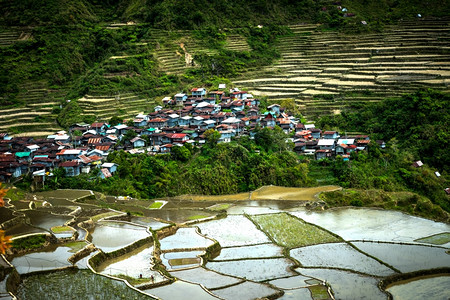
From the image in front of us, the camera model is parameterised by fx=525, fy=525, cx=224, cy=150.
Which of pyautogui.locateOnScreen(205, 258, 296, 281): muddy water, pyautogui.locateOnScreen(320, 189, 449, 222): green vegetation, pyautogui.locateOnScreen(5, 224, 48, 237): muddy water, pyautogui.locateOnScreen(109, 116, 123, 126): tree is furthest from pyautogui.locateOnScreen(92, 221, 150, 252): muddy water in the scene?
pyautogui.locateOnScreen(109, 116, 123, 126): tree

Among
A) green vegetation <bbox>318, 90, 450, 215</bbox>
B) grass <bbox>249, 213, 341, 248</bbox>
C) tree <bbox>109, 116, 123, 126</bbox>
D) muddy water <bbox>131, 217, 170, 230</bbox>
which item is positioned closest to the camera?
grass <bbox>249, 213, 341, 248</bbox>

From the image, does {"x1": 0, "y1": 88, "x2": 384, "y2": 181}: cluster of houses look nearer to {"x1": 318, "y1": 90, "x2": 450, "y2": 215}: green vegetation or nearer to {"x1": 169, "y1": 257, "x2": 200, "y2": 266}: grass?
{"x1": 318, "y1": 90, "x2": 450, "y2": 215}: green vegetation

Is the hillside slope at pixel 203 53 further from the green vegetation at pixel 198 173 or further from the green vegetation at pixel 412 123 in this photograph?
the green vegetation at pixel 198 173

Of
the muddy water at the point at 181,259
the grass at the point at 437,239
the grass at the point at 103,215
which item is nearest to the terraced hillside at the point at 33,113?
the grass at the point at 103,215

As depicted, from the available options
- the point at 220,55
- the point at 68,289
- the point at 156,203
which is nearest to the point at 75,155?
the point at 156,203

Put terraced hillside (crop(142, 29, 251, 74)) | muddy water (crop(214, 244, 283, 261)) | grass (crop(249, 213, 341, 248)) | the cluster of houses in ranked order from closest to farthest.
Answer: muddy water (crop(214, 244, 283, 261)) → grass (crop(249, 213, 341, 248)) → the cluster of houses → terraced hillside (crop(142, 29, 251, 74))

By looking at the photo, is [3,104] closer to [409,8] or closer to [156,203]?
[156,203]
